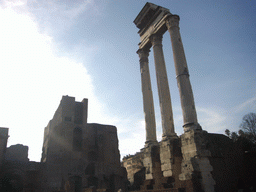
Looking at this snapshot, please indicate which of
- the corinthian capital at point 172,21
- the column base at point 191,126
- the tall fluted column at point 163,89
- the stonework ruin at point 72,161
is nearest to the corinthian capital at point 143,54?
the tall fluted column at point 163,89

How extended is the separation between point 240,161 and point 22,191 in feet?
68.9

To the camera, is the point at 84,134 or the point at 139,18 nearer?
the point at 139,18

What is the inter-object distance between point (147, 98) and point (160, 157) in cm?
374

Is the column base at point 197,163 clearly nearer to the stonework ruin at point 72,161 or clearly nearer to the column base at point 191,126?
the column base at point 191,126

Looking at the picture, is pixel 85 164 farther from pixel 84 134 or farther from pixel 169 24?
pixel 169 24

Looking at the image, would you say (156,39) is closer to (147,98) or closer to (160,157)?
(147,98)

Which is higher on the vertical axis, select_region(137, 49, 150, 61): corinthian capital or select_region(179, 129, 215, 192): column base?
select_region(137, 49, 150, 61): corinthian capital

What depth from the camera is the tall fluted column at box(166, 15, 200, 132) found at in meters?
9.21

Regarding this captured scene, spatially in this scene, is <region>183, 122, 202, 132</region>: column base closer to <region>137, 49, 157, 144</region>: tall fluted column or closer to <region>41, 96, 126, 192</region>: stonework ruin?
<region>137, 49, 157, 144</region>: tall fluted column

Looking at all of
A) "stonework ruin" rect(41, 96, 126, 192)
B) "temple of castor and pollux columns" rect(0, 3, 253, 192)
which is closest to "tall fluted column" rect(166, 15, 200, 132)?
"temple of castor and pollux columns" rect(0, 3, 253, 192)

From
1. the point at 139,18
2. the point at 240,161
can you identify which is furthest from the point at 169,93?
the point at 139,18

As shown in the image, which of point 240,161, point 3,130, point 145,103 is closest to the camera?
point 240,161

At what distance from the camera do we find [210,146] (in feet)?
27.9

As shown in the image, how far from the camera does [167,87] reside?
11.6 meters
